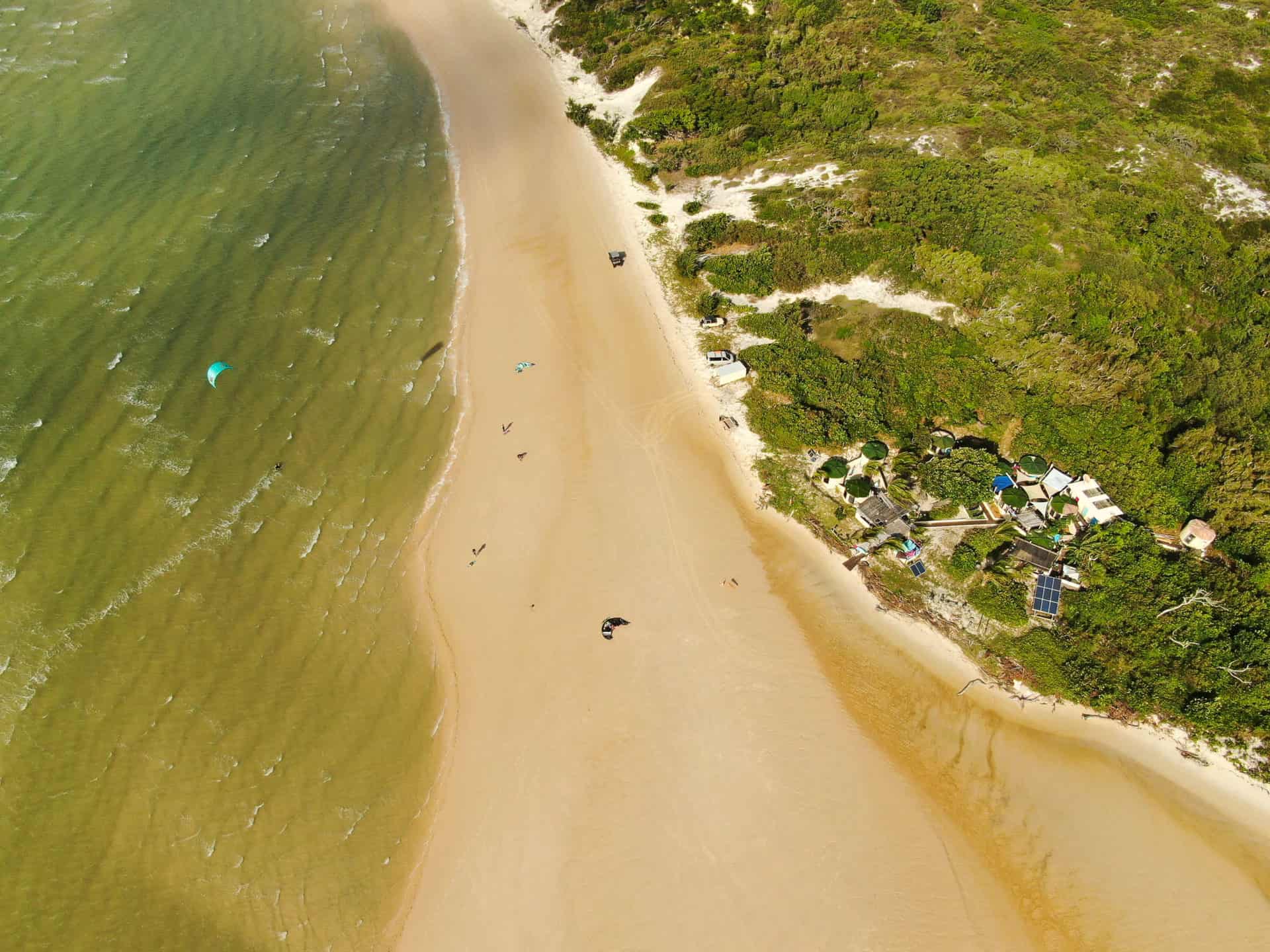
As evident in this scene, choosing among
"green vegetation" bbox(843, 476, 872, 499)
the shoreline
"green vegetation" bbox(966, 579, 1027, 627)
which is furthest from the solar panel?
"green vegetation" bbox(843, 476, 872, 499)

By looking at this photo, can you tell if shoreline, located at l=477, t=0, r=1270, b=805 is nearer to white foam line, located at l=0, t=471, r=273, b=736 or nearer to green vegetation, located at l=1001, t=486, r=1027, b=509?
green vegetation, located at l=1001, t=486, r=1027, b=509

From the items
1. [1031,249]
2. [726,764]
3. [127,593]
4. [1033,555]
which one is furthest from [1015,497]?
[127,593]

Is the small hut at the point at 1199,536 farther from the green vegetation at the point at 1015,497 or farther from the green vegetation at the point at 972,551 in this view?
the green vegetation at the point at 972,551

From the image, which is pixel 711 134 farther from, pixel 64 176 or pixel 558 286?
pixel 64 176

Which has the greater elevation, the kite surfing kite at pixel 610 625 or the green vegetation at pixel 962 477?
the green vegetation at pixel 962 477

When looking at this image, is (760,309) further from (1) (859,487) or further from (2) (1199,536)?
(2) (1199,536)

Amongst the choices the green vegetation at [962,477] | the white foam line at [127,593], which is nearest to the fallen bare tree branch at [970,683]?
the green vegetation at [962,477]
